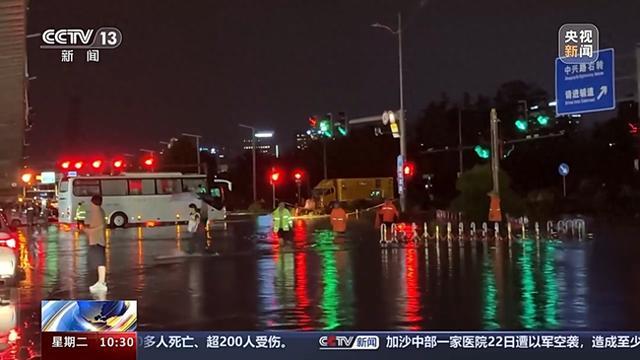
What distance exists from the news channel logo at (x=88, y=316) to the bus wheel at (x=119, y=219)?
34881mm

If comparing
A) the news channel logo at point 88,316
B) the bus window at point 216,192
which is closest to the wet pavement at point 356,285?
the news channel logo at point 88,316

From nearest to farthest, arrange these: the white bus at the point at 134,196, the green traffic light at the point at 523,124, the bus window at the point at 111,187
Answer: the green traffic light at the point at 523,124 < the white bus at the point at 134,196 < the bus window at the point at 111,187

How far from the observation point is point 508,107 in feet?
127

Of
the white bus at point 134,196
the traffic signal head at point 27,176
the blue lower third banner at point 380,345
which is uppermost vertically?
the traffic signal head at point 27,176

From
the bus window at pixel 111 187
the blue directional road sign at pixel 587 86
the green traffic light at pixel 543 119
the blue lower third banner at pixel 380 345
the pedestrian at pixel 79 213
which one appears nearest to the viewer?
the blue lower third banner at pixel 380 345

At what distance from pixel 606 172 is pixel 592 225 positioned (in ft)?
77.9

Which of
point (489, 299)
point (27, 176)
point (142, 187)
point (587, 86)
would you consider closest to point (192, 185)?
point (142, 187)

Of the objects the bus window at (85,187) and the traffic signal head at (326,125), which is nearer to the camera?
the traffic signal head at (326,125)

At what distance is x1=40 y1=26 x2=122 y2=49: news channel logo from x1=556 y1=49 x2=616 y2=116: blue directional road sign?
479 inches

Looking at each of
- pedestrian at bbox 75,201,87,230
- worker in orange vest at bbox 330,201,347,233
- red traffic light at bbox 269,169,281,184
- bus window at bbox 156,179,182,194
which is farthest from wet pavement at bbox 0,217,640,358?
red traffic light at bbox 269,169,281,184

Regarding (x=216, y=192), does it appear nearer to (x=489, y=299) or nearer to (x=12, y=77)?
(x=12, y=77)

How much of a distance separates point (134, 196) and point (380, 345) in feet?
118

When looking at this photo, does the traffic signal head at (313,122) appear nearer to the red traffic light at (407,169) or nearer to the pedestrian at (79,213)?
the red traffic light at (407,169)

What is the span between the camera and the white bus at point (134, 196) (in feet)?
129
